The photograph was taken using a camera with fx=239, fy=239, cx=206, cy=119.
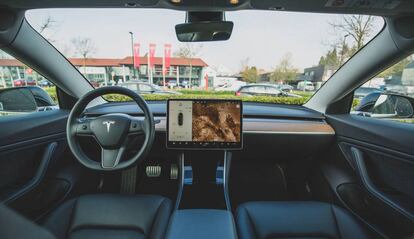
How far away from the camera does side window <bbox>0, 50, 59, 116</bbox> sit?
1933 millimetres

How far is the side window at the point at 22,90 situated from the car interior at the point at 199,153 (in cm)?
11

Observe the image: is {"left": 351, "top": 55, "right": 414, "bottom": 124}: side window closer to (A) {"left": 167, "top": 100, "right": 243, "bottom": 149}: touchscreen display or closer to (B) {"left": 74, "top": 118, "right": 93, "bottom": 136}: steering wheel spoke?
(A) {"left": 167, "top": 100, "right": 243, "bottom": 149}: touchscreen display

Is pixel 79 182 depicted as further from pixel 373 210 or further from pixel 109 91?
pixel 373 210

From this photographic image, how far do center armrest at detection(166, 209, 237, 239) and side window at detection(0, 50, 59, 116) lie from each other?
1.65 meters

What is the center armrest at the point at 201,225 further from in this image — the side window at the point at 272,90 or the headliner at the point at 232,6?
the side window at the point at 272,90

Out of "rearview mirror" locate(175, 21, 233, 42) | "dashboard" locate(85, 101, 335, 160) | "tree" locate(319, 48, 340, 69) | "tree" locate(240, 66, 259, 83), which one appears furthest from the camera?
"tree" locate(240, 66, 259, 83)

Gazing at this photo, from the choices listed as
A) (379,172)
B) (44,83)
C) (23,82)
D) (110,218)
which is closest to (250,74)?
(379,172)

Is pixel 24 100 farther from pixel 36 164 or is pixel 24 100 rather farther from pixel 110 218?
pixel 110 218

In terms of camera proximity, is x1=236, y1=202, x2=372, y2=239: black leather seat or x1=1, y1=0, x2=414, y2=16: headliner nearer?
x1=236, y1=202, x2=372, y2=239: black leather seat

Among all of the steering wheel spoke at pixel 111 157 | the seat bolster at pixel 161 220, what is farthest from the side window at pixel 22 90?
the seat bolster at pixel 161 220

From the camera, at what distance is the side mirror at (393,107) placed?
2023 millimetres

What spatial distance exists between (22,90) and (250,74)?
3279 millimetres

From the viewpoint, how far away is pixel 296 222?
156 centimetres

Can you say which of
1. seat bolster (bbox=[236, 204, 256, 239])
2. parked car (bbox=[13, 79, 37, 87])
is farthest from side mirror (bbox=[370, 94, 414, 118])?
parked car (bbox=[13, 79, 37, 87])
